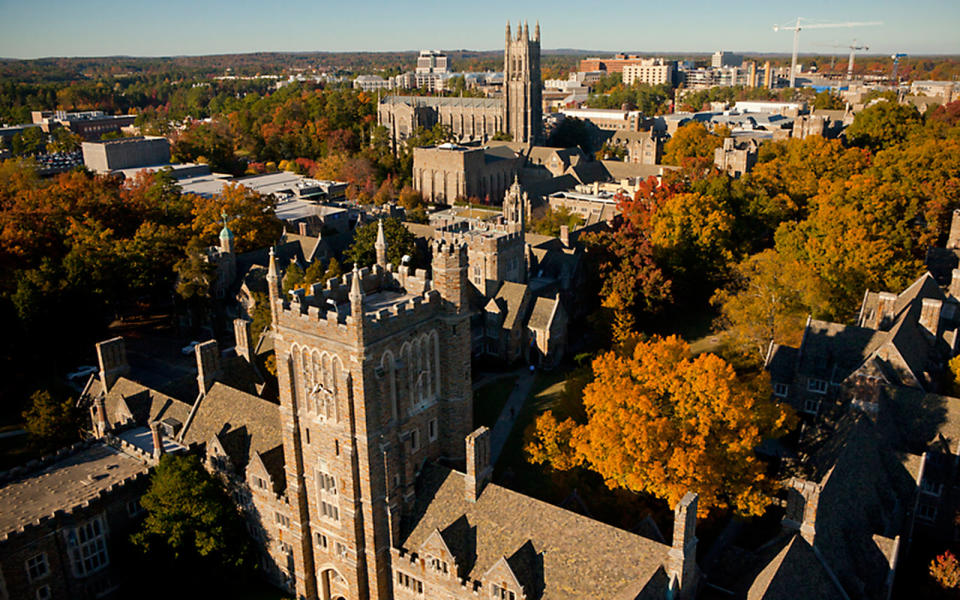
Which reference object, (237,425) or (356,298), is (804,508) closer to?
(356,298)

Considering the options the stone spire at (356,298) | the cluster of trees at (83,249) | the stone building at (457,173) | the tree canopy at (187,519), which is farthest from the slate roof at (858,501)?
the stone building at (457,173)

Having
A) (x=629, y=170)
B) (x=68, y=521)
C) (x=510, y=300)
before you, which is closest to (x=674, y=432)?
(x=68, y=521)

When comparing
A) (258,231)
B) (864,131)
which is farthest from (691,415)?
(864,131)

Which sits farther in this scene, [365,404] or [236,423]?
[236,423]

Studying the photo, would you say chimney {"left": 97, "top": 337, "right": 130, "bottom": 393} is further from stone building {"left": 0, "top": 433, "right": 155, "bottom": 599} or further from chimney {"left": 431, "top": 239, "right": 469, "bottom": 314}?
A: chimney {"left": 431, "top": 239, "right": 469, "bottom": 314}

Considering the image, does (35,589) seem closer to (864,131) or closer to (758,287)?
(758,287)

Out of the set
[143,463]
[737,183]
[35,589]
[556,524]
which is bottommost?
[35,589]
